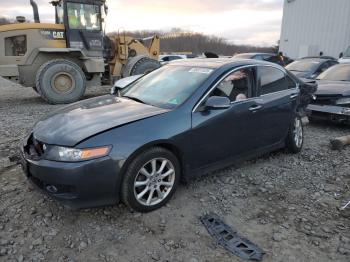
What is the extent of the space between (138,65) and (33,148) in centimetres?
773

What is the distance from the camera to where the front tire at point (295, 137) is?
4.92m

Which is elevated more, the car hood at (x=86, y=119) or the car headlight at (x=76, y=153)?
the car hood at (x=86, y=119)

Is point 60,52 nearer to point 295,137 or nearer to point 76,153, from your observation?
point 295,137

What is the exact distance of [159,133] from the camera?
323 centimetres

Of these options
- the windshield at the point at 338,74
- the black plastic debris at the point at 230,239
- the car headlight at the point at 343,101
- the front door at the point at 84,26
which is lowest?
the black plastic debris at the point at 230,239

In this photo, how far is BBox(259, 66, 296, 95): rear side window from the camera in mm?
4387

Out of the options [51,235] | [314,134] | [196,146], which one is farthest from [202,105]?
[314,134]

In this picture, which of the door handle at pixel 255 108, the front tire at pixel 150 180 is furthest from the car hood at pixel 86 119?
the door handle at pixel 255 108

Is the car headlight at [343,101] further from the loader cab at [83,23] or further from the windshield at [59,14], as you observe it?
the windshield at [59,14]

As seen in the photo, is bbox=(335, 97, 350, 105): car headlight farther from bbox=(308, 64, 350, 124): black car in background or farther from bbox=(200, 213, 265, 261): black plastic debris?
bbox=(200, 213, 265, 261): black plastic debris

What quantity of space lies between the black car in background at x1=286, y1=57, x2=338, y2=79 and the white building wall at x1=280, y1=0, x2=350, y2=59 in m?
11.4

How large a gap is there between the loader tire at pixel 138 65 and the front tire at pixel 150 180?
7.49 meters

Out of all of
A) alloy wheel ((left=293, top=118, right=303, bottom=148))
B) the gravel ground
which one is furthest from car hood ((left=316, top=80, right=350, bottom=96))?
the gravel ground

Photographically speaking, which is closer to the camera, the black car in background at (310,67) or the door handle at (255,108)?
the door handle at (255,108)
